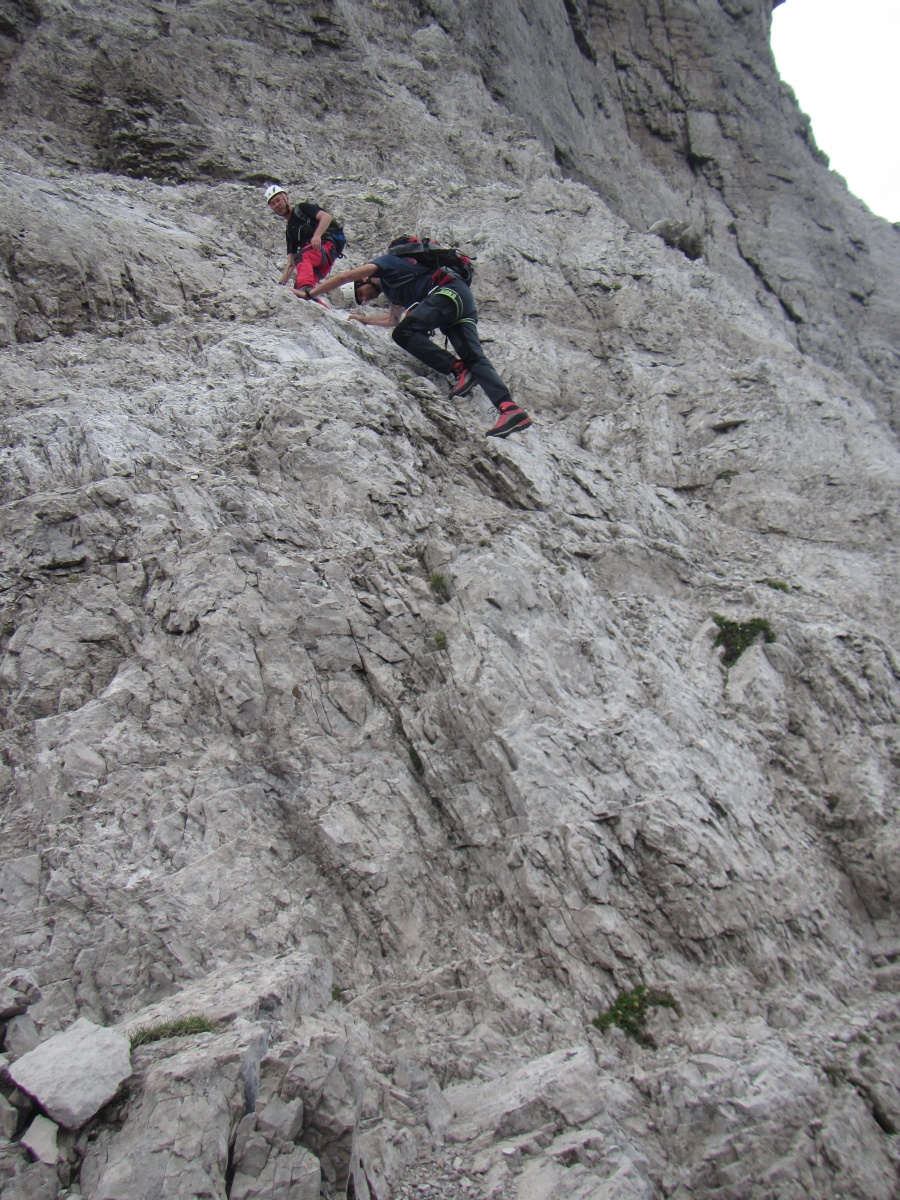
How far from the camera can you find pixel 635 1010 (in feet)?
18.5

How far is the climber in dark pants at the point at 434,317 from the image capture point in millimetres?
9766

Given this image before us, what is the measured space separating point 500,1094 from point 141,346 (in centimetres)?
904

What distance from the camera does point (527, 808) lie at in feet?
20.6

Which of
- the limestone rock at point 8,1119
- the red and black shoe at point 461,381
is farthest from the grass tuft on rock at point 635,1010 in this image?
the red and black shoe at point 461,381

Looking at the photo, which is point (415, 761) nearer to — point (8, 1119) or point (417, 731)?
point (417, 731)

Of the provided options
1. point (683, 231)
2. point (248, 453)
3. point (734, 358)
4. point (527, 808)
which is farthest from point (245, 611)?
point (683, 231)

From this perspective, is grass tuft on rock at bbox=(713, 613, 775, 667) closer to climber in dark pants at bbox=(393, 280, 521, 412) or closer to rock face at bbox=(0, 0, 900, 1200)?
rock face at bbox=(0, 0, 900, 1200)

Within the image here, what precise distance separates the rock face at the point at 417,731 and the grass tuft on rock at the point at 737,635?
1.7 inches

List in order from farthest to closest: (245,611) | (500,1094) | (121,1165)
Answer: (245,611)
(500,1094)
(121,1165)

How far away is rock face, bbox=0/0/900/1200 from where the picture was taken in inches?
196

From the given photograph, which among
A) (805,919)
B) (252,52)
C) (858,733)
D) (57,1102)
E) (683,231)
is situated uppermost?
(683,231)

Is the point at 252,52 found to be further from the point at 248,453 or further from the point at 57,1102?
the point at 57,1102

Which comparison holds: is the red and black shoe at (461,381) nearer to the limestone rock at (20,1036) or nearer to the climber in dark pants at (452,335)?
the climber in dark pants at (452,335)

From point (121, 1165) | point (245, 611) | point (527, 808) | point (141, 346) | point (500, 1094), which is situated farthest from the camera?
point (141, 346)
